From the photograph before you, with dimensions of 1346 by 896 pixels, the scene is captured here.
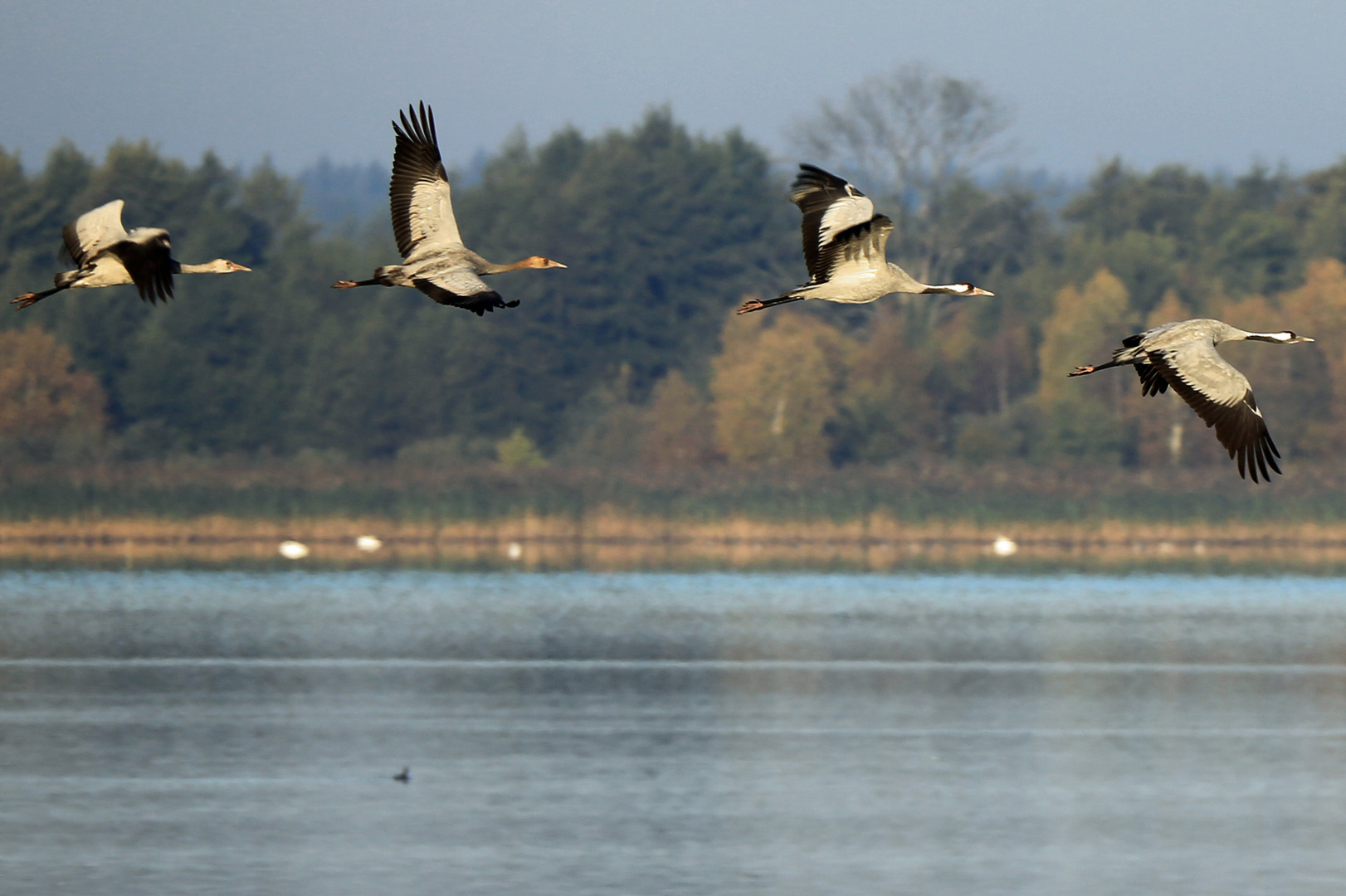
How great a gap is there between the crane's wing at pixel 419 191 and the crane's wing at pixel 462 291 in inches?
30.8

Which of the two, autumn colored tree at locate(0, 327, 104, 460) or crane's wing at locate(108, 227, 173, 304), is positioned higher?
autumn colored tree at locate(0, 327, 104, 460)

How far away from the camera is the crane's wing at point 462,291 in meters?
10.5

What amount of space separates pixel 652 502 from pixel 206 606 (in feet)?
37.5

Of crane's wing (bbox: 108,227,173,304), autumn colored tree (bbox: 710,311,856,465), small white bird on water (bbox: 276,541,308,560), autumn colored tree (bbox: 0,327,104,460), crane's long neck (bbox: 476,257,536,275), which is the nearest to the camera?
crane's wing (bbox: 108,227,173,304)

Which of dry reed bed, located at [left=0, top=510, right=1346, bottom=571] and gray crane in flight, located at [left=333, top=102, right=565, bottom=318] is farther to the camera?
dry reed bed, located at [left=0, top=510, right=1346, bottom=571]

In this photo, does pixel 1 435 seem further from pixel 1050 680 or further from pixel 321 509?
pixel 1050 680

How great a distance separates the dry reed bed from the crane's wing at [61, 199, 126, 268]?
117 ft

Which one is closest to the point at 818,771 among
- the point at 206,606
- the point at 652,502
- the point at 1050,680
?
the point at 1050,680

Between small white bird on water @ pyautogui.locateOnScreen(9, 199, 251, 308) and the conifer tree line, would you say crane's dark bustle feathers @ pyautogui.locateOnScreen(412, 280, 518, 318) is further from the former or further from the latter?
the conifer tree line

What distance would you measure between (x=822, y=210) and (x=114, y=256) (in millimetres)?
3897

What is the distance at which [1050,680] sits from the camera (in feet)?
107

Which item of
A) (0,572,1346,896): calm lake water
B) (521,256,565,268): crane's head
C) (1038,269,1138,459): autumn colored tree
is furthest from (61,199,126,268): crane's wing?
(1038,269,1138,459): autumn colored tree

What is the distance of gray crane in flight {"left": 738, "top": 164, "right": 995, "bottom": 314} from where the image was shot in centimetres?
1182

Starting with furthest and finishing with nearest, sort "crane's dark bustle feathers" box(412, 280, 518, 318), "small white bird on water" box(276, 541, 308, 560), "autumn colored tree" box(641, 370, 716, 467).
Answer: "autumn colored tree" box(641, 370, 716, 467), "small white bird on water" box(276, 541, 308, 560), "crane's dark bustle feathers" box(412, 280, 518, 318)
